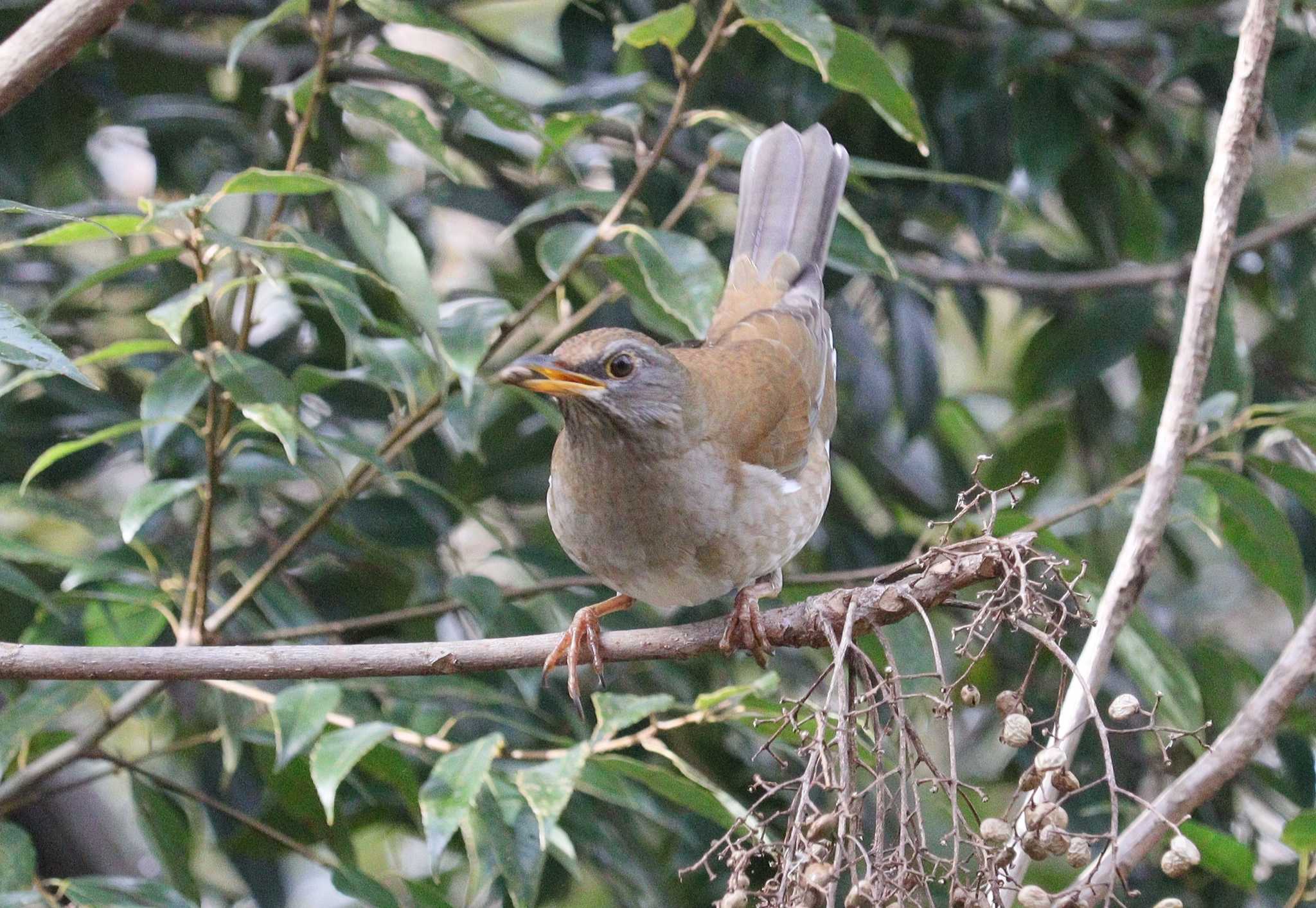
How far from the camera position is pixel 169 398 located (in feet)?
9.27

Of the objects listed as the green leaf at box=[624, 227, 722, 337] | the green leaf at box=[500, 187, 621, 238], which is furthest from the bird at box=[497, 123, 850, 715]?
the green leaf at box=[500, 187, 621, 238]

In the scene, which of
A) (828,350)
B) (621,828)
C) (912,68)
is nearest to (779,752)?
(621,828)

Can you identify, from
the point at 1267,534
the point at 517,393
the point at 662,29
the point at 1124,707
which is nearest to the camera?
the point at 1124,707

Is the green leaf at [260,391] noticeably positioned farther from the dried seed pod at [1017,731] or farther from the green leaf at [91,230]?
the dried seed pod at [1017,731]

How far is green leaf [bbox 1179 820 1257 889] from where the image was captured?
2945 millimetres

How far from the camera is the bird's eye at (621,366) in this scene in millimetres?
3152

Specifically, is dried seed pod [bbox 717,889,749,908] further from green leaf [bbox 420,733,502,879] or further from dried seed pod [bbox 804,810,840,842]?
green leaf [bbox 420,733,502,879]

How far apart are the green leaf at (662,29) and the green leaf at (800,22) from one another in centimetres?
13

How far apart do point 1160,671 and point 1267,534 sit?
15.9 inches

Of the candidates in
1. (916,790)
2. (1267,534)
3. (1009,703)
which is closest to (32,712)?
(916,790)

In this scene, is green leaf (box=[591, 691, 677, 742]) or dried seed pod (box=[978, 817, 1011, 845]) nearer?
dried seed pod (box=[978, 817, 1011, 845])

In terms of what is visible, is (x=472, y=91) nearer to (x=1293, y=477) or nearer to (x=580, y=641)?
(x=580, y=641)

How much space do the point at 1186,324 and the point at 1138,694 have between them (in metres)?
2.13

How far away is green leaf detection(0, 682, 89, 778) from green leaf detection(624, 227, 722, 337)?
5.10 feet
